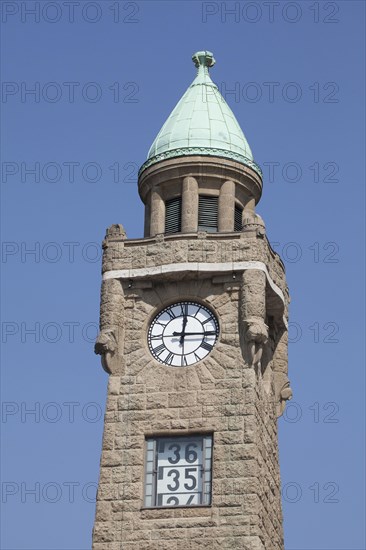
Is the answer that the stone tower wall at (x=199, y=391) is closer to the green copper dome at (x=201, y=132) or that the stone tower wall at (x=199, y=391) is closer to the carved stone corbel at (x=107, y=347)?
the carved stone corbel at (x=107, y=347)

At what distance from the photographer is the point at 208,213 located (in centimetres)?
4612

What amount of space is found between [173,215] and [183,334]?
4.05m

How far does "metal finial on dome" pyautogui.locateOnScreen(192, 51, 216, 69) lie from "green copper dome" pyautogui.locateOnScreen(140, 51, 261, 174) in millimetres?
1241

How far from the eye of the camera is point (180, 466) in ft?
139

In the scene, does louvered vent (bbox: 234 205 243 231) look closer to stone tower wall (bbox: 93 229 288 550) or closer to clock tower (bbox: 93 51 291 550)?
clock tower (bbox: 93 51 291 550)

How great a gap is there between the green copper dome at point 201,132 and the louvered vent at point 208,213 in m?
1.27

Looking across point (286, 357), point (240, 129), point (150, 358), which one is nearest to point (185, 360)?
point (150, 358)

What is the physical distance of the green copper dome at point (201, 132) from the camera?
152 ft

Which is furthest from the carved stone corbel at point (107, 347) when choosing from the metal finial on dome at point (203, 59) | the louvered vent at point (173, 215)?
the metal finial on dome at point (203, 59)

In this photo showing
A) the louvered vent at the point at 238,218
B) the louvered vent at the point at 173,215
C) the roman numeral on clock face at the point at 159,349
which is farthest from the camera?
the louvered vent at the point at 238,218

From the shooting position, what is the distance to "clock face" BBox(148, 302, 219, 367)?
4353 centimetres

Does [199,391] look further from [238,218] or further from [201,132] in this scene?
[201,132]

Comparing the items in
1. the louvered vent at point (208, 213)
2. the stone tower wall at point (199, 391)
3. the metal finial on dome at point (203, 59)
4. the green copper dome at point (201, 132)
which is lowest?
the stone tower wall at point (199, 391)

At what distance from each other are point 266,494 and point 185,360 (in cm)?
404
